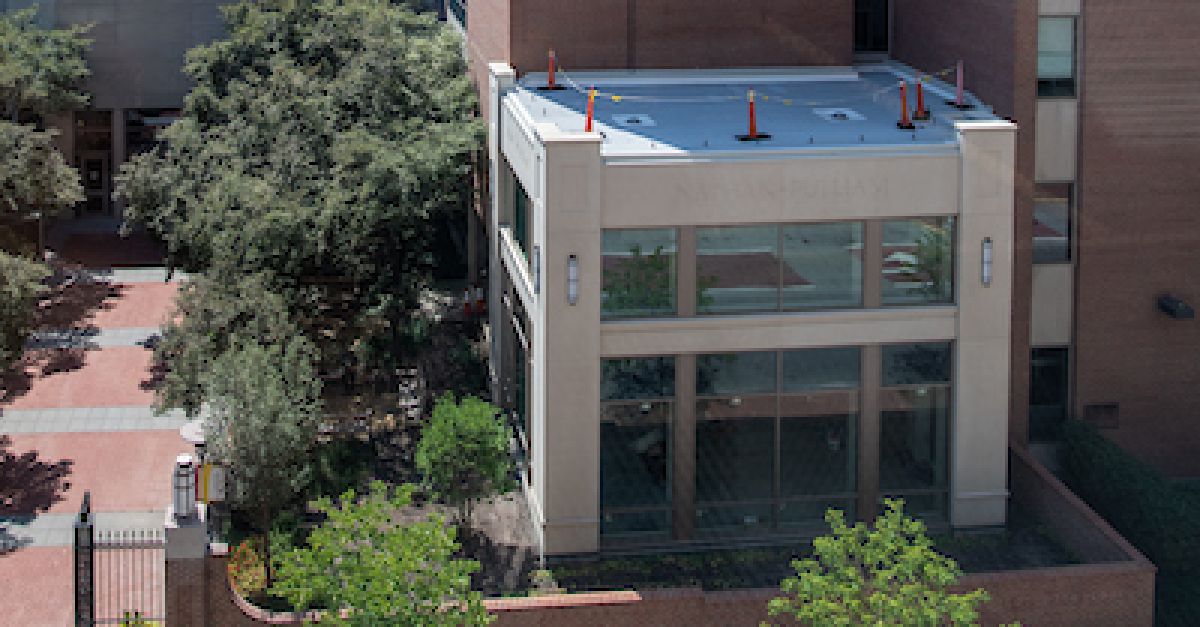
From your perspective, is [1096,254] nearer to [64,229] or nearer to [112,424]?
[112,424]

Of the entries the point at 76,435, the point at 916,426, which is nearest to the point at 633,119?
the point at 916,426

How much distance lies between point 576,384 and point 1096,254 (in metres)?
11.2

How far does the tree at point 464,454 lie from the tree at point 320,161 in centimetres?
444

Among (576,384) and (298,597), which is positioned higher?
(576,384)

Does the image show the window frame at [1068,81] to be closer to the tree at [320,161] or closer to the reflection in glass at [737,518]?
the reflection in glass at [737,518]

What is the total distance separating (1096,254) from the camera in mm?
32594

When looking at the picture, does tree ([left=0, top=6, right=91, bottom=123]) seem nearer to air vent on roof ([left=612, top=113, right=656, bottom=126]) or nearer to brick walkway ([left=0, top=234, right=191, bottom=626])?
brick walkway ([left=0, top=234, right=191, bottom=626])

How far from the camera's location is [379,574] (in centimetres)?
2259

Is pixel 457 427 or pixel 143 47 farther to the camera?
pixel 143 47

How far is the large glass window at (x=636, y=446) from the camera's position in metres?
29.0

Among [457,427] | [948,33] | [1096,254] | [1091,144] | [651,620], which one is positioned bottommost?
[651,620]

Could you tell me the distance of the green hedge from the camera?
1193 inches

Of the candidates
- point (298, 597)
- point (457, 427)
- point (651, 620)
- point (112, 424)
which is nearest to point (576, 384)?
point (457, 427)

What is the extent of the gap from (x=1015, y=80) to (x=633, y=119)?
7329 mm
